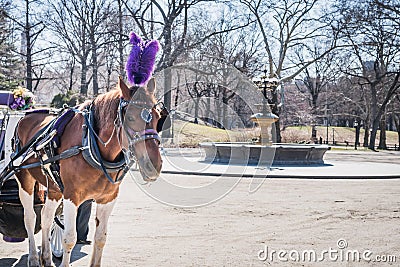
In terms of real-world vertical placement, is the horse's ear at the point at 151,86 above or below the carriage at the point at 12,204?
above

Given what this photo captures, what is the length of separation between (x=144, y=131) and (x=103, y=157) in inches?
30.1

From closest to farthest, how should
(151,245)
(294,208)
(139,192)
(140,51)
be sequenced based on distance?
(140,51), (151,245), (294,208), (139,192)

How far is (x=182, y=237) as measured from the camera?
7844 mm

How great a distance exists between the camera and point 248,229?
8547 millimetres

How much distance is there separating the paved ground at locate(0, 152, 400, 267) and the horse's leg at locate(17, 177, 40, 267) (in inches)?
14.6

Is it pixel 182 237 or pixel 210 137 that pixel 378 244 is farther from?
pixel 210 137

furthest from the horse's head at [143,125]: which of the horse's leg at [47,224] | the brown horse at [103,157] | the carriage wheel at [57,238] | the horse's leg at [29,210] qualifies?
the carriage wheel at [57,238]

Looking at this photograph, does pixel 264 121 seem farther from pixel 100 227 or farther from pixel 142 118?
pixel 142 118

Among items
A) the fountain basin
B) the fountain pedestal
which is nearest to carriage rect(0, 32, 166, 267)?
the fountain basin

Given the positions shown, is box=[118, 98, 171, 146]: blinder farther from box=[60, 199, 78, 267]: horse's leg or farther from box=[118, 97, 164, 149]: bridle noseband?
box=[60, 199, 78, 267]: horse's leg

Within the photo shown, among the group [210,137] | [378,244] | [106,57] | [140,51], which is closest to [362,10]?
[210,137]

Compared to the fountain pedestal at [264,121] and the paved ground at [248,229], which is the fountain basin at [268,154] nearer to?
the fountain pedestal at [264,121]

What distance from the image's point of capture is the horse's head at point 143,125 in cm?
426

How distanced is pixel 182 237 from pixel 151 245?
75cm
